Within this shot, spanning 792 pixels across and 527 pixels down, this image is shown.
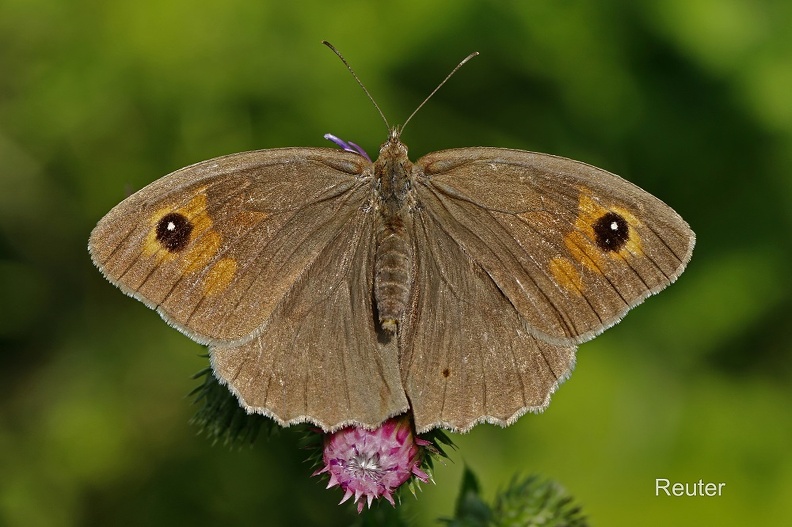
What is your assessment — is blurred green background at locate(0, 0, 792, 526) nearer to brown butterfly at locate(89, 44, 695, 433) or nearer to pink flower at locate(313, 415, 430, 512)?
pink flower at locate(313, 415, 430, 512)

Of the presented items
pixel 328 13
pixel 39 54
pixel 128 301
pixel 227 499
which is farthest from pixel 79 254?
pixel 328 13

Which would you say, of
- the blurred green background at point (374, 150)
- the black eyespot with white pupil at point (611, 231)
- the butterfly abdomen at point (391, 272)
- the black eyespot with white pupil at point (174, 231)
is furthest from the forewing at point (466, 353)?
the blurred green background at point (374, 150)

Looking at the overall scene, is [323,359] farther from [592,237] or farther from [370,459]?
[592,237]

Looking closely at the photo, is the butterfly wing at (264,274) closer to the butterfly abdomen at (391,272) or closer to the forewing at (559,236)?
the butterfly abdomen at (391,272)

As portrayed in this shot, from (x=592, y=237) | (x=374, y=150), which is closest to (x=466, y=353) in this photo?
(x=592, y=237)

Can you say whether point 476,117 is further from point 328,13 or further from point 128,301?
point 128,301

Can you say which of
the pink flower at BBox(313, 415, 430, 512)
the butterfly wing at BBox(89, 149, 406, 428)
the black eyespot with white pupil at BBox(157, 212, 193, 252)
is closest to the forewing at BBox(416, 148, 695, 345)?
the butterfly wing at BBox(89, 149, 406, 428)
